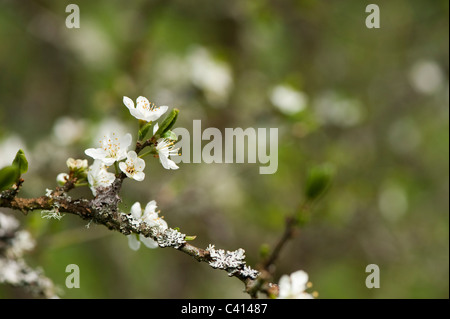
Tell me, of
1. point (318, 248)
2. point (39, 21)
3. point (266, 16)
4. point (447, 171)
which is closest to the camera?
point (266, 16)

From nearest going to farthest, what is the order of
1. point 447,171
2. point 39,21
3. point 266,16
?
point 266,16 → point 39,21 → point 447,171

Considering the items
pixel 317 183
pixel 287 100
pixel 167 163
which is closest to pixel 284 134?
pixel 287 100

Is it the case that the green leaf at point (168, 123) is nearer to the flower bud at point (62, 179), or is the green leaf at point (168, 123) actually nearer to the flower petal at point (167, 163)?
the flower petal at point (167, 163)

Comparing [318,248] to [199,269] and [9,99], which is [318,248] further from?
[9,99]

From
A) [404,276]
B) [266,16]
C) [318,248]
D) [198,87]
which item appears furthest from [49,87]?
[404,276]

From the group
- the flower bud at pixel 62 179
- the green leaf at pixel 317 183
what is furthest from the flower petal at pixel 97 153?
the green leaf at pixel 317 183

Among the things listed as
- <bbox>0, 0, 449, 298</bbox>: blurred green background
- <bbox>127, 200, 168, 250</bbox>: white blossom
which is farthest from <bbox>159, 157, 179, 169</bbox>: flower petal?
<bbox>0, 0, 449, 298</bbox>: blurred green background
